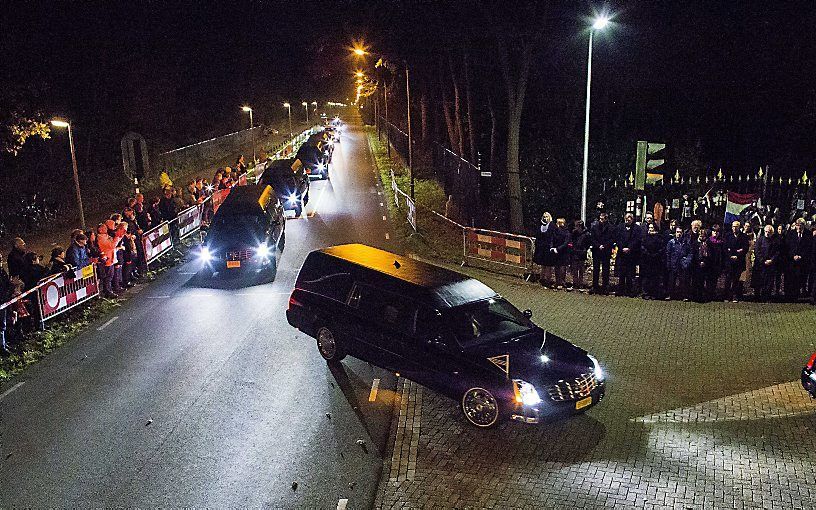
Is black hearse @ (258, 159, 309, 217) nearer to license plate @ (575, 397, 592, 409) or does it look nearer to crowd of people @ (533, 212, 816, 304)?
crowd of people @ (533, 212, 816, 304)

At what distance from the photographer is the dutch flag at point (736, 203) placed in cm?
2050

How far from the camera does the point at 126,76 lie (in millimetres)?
45688

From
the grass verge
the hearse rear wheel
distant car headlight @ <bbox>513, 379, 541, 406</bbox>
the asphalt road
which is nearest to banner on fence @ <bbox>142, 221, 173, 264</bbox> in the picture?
the asphalt road

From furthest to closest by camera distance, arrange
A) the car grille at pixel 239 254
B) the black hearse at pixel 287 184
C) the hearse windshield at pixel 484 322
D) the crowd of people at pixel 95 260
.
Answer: the black hearse at pixel 287 184 → the car grille at pixel 239 254 → the crowd of people at pixel 95 260 → the hearse windshield at pixel 484 322

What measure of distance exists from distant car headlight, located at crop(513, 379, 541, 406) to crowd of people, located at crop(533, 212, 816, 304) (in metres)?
7.57

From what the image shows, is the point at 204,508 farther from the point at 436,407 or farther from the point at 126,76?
the point at 126,76

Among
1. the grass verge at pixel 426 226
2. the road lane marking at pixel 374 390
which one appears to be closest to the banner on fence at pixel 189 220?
the grass verge at pixel 426 226

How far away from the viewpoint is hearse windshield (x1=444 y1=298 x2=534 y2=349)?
32.7 ft

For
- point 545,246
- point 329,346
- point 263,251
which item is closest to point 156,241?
point 263,251

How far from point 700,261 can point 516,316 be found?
6493 mm

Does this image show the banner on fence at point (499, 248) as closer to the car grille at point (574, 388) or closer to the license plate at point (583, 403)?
the car grille at point (574, 388)

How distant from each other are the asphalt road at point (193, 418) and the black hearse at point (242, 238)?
2613 mm

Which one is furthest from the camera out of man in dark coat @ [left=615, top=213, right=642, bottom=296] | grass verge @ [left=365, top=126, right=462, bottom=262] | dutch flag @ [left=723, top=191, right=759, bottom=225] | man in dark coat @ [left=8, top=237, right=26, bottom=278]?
grass verge @ [left=365, top=126, right=462, bottom=262]

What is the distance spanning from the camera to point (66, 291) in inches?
589
